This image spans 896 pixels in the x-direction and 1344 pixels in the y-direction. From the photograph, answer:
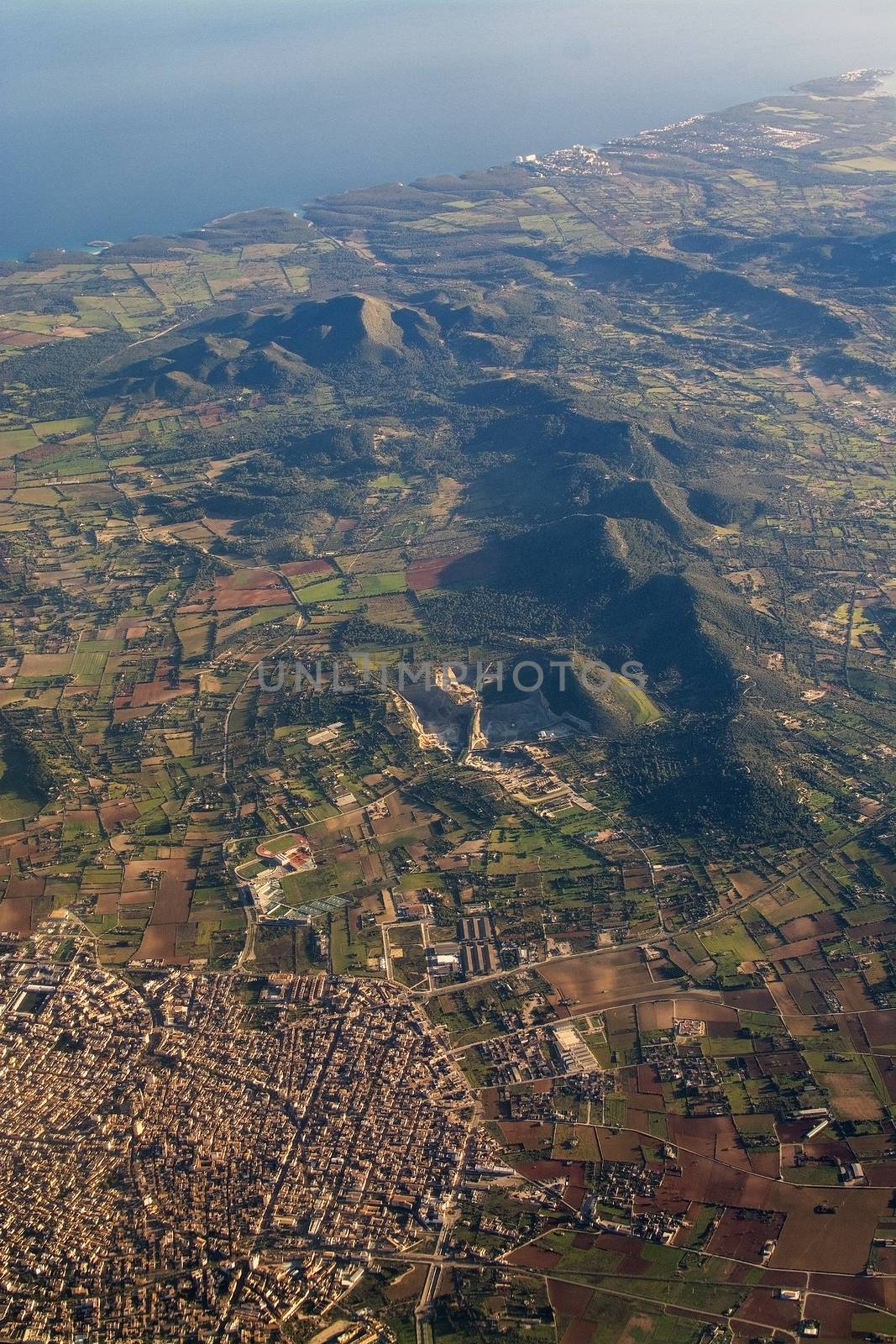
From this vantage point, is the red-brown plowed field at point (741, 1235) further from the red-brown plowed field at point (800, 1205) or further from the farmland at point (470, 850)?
the red-brown plowed field at point (800, 1205)

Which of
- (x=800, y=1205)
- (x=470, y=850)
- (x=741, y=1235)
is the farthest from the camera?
(x=470, y=850)

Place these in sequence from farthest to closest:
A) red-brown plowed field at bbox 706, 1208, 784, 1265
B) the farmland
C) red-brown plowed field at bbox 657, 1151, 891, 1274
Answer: the farmland
red-brown plowed field at bbox 706, 1208, 784, 1265
red-brown plowed field at bbox 657, 1151, 891, 1274

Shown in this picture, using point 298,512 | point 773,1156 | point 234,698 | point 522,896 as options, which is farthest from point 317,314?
point 773,1156

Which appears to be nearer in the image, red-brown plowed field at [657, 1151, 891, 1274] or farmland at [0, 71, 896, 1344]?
red-brown plowed field at [657, 1151, 891, 1274]

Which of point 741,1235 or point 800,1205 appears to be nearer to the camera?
point 741,1235

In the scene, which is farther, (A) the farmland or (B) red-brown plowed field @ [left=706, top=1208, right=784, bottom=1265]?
(A) the farmland

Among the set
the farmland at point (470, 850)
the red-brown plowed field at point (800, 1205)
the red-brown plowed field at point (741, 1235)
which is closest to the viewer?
the red-brown plowed field at point (800, 1205)

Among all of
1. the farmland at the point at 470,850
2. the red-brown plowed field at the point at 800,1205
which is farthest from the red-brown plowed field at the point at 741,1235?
the red-brown plowed field at the point at 800,1205

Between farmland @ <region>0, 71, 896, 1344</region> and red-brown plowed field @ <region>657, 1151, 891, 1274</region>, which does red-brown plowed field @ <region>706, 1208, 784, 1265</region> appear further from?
red-brown plowed field @ <region>657, 1151, 891, 1274</region>

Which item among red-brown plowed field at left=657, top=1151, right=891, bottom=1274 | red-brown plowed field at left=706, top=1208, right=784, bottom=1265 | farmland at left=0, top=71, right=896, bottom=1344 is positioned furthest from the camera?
farmland at left=0, top=71, right=896, bottom=1344

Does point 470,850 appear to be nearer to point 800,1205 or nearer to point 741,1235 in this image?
point 741,1235

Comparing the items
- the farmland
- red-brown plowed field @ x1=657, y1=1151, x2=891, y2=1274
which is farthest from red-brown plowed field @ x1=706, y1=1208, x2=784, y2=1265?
red-brown plowed field @ x1=657, y1=1151, x2=891, y2=1274

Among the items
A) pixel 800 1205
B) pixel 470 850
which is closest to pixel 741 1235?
pixel 800 1205
